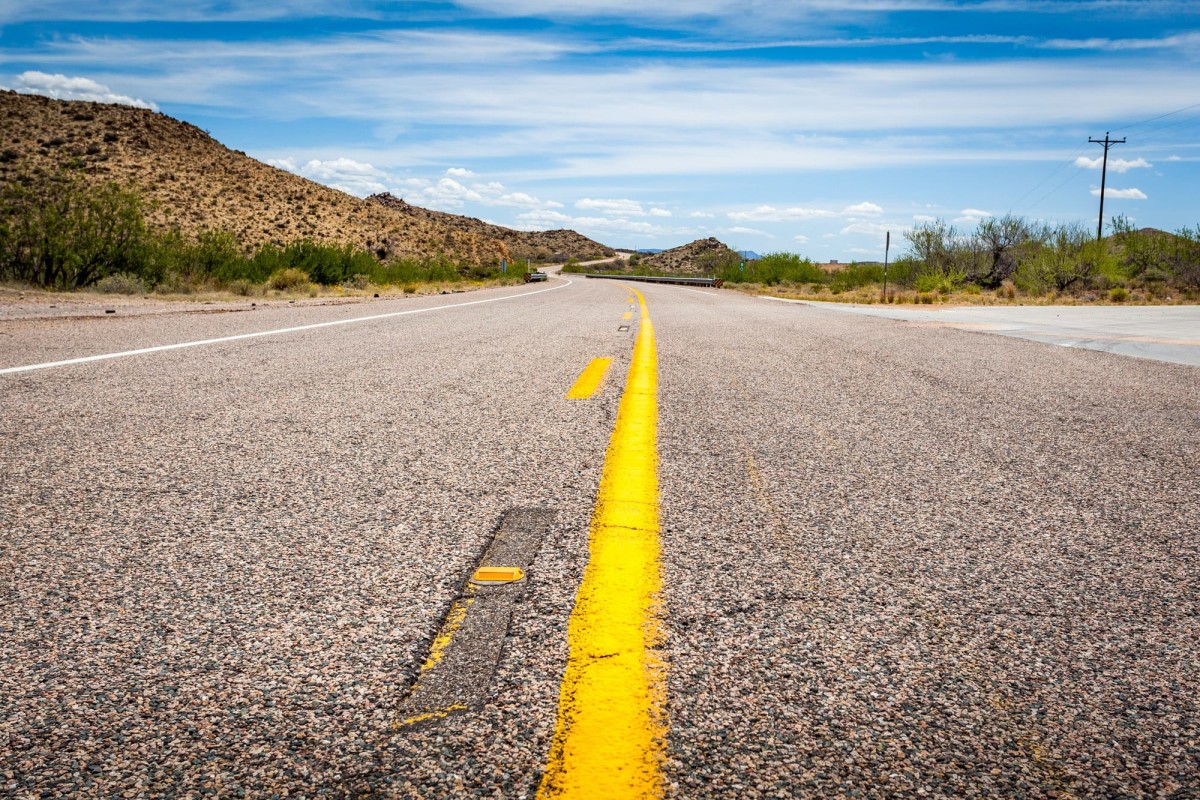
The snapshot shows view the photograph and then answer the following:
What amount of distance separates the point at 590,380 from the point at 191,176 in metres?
55.9

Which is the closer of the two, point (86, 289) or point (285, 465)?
point (285, 465)

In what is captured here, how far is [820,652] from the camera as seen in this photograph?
1735mm

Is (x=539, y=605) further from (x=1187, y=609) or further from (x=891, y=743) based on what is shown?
(x=1187, y=609)

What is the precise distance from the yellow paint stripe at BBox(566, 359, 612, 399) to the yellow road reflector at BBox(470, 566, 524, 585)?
2825 mm

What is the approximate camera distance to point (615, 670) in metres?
1.63

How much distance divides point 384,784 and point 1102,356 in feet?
29.3

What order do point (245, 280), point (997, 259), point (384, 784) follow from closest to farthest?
point (384, 784) < point (245, 280) < point (997, 259)

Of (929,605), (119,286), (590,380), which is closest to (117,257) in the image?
(119,286)

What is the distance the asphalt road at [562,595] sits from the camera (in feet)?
4.54

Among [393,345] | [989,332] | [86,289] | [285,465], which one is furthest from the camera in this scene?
[86,289]

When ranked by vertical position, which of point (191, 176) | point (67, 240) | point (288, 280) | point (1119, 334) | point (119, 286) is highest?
point (191, 176)

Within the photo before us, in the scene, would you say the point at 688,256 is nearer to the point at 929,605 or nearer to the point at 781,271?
the point at 781,271

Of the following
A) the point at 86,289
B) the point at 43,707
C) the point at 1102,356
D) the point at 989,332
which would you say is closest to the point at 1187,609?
the point at 43,707

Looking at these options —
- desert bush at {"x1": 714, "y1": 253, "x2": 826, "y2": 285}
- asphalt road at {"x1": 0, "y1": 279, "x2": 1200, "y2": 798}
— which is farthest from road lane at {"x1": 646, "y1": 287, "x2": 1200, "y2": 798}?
desert bush at {"x1": 714, "y1": 253, "x2": 826, "y2": 285}
